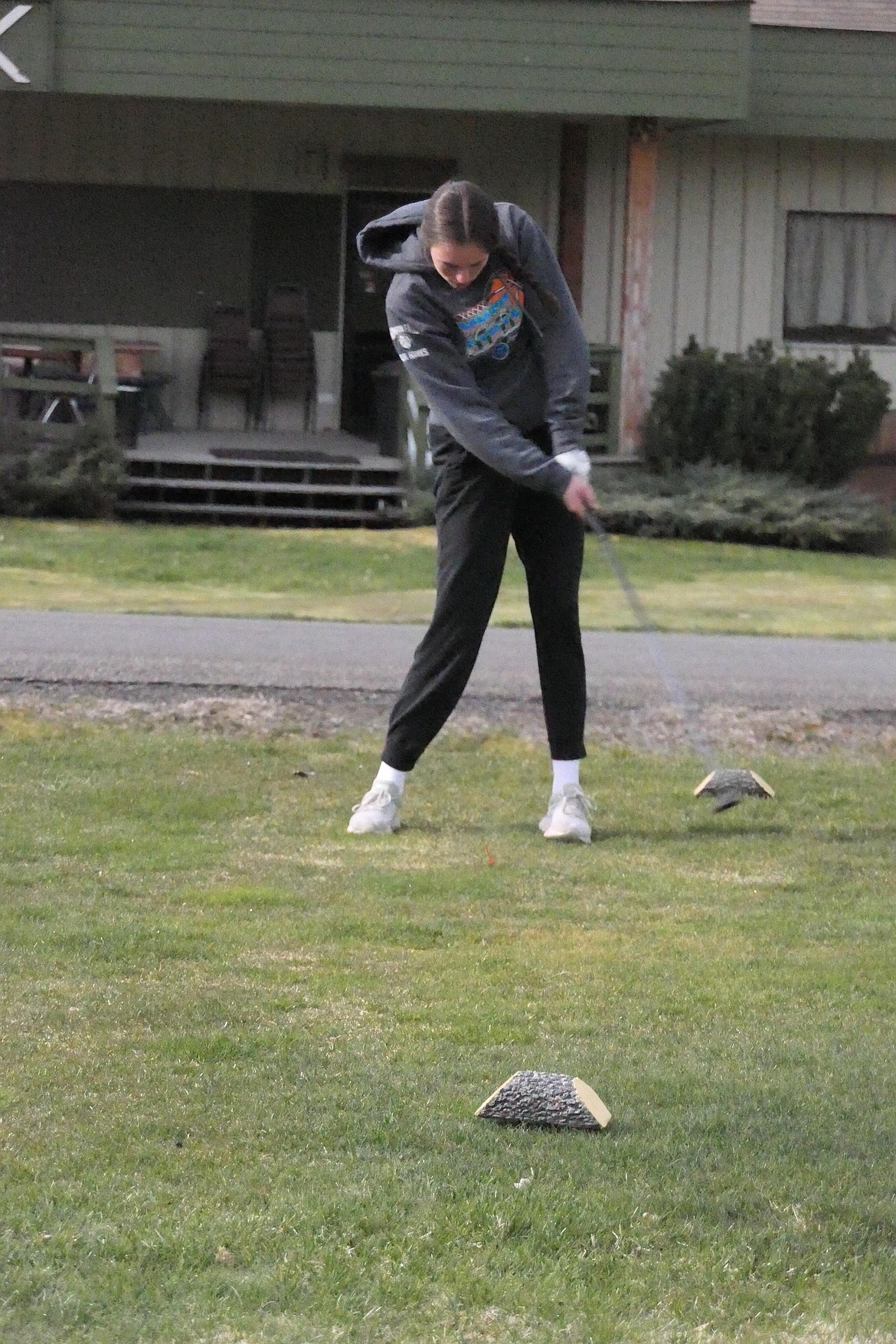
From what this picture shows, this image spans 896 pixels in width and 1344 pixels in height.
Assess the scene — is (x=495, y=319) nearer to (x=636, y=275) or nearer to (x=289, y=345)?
(x=636, y=275)

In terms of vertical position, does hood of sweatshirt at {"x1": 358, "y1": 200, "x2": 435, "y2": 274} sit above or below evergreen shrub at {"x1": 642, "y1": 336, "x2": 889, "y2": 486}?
above

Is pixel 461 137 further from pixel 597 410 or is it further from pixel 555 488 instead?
pixel 555 488

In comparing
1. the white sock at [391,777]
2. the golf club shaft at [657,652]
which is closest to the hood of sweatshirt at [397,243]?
the golf club shaft at [657,652]

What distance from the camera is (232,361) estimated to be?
17.3 metres

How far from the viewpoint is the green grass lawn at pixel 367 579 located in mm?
10578

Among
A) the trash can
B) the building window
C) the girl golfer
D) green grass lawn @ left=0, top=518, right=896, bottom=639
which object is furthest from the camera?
the building window

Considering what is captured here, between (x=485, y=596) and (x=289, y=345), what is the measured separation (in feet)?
39.9

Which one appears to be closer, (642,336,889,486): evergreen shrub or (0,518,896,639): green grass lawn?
(0,518,896,639): green grass lawn

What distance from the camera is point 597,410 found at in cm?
1595

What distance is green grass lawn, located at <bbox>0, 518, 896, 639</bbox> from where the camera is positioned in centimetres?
1058

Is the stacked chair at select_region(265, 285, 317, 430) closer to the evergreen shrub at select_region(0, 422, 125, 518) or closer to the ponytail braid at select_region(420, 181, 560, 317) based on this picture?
the evergreen shrub at select_region(0, 422, 125, 518)

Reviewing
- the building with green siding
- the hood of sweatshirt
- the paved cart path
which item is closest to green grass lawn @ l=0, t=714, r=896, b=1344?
the hood of sweatshirt

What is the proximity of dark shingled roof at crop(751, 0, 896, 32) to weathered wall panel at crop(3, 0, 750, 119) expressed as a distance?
1.78 metres

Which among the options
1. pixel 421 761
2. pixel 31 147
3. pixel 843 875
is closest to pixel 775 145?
pixel 31 147
